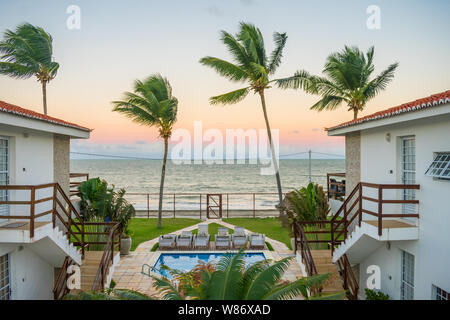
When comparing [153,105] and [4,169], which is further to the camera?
[153,105]

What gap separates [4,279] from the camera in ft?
27.1

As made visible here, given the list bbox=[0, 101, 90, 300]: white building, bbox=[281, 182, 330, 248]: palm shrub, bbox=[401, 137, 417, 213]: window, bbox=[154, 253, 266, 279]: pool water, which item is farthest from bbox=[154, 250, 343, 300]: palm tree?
bbox=[154, 253, 266, 279]: pool water

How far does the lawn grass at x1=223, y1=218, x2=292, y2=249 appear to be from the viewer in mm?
17188

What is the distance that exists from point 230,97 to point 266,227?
8079 millimetres

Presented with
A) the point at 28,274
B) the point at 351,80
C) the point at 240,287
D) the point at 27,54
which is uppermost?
the point at 27,54

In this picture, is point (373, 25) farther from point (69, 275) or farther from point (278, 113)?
point (278, 113)

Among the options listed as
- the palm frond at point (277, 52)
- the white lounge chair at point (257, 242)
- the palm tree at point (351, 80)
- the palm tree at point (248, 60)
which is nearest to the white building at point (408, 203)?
the white lounge chair at point (257, 242)

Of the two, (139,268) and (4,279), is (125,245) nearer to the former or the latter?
(139,268)

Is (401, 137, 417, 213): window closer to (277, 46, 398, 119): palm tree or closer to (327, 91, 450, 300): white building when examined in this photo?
(327, 91, 450, 300): white building

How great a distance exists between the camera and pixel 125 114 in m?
18.2

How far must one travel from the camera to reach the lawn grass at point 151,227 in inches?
678

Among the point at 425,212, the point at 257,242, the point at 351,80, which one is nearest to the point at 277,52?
the point at 351,80

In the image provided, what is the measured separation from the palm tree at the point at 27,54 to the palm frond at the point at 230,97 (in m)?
10.8

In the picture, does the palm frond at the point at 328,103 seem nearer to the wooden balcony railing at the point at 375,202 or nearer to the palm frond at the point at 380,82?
the palm frond at the point at 380,82
